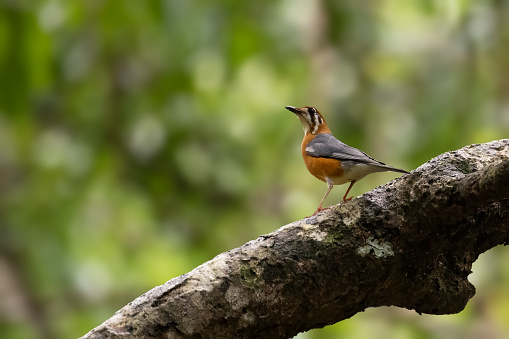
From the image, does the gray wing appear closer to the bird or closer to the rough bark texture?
the bird

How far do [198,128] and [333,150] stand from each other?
288 cm

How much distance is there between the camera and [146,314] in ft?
6.38

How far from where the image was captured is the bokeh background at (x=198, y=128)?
5082 mm

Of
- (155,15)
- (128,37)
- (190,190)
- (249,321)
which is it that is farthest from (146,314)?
(128,37)

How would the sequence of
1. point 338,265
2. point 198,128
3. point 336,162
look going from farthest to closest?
point 198,128
point 336,162
point 338,265

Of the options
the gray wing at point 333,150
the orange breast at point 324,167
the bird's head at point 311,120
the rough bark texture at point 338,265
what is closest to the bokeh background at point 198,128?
the bird's head at point 311,120

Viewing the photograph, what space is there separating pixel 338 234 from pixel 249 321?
15.4 inches

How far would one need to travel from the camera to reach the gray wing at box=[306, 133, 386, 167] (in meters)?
2.95

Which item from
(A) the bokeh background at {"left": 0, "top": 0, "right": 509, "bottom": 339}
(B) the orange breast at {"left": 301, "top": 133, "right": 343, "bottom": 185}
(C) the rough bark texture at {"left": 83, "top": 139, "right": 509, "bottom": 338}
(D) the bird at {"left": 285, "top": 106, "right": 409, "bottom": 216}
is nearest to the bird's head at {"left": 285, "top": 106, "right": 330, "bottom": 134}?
(D) the bird at {"left": 285, "top": 106, "right": 409, "bottom": 216}

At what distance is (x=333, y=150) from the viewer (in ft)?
10.1

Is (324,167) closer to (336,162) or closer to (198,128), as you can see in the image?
(336,162)

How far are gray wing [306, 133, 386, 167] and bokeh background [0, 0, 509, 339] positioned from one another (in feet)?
6.10

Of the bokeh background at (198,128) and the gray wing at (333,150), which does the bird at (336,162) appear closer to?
the gray wing at (333,150)

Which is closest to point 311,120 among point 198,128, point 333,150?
point 333,150
